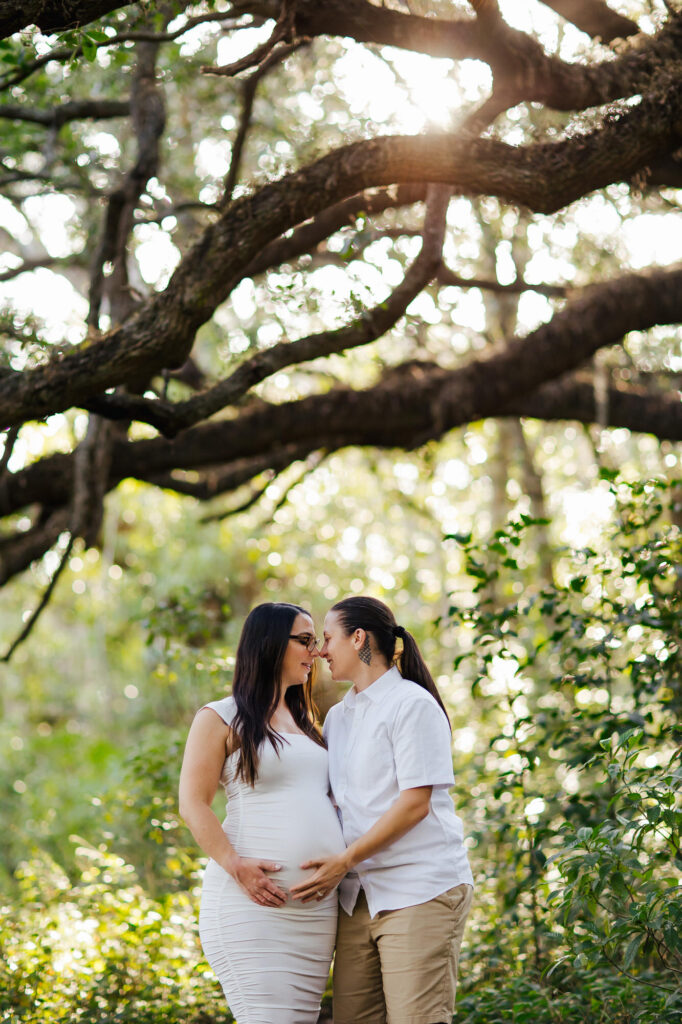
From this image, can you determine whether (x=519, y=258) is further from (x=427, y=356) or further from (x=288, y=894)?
(x=288, y=894)

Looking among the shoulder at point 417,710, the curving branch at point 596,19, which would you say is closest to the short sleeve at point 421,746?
the shoulder at point 417,710

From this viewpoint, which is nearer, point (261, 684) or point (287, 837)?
point (287, 837)

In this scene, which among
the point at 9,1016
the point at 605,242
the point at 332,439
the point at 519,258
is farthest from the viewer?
the point at 519,258

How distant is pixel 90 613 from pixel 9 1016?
12.5 m

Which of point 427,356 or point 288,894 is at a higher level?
point 427,356

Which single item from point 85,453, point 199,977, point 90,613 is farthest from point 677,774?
point 90,613

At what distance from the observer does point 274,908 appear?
2857mm

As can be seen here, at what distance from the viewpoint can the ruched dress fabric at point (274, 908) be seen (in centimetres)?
285

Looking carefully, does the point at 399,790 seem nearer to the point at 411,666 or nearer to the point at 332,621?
the point at 411,666

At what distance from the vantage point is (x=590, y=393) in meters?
7.30

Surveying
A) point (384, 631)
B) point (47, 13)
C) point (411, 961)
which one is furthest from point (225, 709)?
point (47, 13)

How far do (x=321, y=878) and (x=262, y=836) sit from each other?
9.0 inches

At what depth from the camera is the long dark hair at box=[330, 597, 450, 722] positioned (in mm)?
3152

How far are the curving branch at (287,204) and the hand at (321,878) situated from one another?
2114 millimetres
